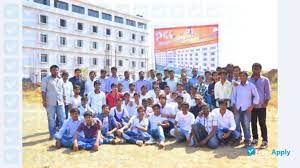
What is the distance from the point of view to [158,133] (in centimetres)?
816

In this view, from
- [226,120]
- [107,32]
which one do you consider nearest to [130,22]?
[107,32]

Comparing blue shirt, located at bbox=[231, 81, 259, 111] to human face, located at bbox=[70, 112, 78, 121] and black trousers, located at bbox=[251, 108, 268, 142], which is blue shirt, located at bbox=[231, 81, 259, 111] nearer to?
black trousers, located at bbox=[251, 108, 268, 142]

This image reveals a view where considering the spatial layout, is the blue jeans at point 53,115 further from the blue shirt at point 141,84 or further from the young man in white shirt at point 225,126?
the young man in white shirt at point 225,126

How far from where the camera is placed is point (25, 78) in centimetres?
3019

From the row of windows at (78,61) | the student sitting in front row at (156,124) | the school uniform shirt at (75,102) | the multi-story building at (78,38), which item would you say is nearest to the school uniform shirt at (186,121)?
the student sitting in front row at (156,124)

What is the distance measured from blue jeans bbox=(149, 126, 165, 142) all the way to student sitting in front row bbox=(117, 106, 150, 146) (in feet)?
0.60

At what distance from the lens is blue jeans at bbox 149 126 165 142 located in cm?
795

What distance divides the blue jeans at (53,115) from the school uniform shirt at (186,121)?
2.93 metres

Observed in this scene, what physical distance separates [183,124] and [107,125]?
189cm

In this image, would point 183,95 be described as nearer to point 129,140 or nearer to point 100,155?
point 129,140

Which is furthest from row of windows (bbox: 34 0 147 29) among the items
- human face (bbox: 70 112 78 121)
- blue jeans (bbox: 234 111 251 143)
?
blue jeans (bbox: 234 111 251 143)

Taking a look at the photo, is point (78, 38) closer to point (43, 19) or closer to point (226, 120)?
point (43, 19)

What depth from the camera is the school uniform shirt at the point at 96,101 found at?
880 cm

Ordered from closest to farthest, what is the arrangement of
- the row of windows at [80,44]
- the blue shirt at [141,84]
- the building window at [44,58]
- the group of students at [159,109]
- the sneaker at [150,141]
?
1. the group of students at [159,109]
2. the sneaker at [150,141]
3. the blue shirt at [141,84]
4. the building window at [44,58]
5. the row of windows at [80,44]
